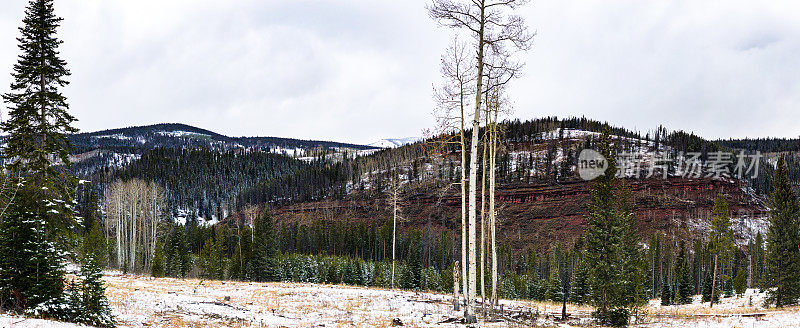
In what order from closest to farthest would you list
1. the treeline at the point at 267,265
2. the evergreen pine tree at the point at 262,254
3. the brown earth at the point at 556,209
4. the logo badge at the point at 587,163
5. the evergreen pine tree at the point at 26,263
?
the evergreen pine tree at the point at 26,263
the treeline at the point at 267,265
the evergreen pine tree at the point at 262,254
the brown earth at the point at 556,209
the logo badge at the point at 587,163

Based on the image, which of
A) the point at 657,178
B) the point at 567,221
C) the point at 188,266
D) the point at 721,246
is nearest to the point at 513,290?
the point at 721,246

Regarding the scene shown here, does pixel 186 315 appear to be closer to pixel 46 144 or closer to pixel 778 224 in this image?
pixel 46 144

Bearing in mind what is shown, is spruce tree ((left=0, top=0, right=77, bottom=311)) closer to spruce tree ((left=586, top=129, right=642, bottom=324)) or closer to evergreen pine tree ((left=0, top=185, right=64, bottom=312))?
evergreen pine tree ((left=0, top=185, right=64, bottom=312))

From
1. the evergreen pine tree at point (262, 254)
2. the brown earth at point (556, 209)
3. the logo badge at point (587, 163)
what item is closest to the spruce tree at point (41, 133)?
the evergreen pine tree at point (262, 254)

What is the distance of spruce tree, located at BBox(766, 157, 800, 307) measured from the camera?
98.7 ft

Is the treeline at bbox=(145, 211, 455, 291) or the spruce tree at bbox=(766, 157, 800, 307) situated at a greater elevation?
the spruce tree at bbox=(766, 157, 800, 307)

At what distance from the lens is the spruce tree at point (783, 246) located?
Result: 98.7ft

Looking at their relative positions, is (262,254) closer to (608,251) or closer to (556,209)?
(608,251)

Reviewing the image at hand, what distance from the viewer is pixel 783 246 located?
31.2 metres

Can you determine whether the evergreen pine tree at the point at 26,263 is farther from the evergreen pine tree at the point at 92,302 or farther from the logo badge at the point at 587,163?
the logo badge at the point at 587,163

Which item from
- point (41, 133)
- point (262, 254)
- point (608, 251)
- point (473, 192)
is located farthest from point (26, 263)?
point (262, 254)

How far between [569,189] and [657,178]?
1343 inches

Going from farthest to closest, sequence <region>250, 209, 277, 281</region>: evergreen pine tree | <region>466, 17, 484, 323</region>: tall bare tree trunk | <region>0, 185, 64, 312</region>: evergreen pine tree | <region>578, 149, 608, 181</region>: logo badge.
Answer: <region>578, 149, 608, 181</region>: logo badge → <region>250, 209, 277, 281</region>: evergreen pine tree → <region>466, 17, 484, 323</region>: tall bare tree trunk → <region>0, 185, 64, 312</region>: evergreen pine tree

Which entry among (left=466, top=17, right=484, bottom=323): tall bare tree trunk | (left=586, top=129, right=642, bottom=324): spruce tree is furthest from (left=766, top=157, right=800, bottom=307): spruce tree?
(left=466, top=17, right=484, bottom=323): tall bare tree trunk
